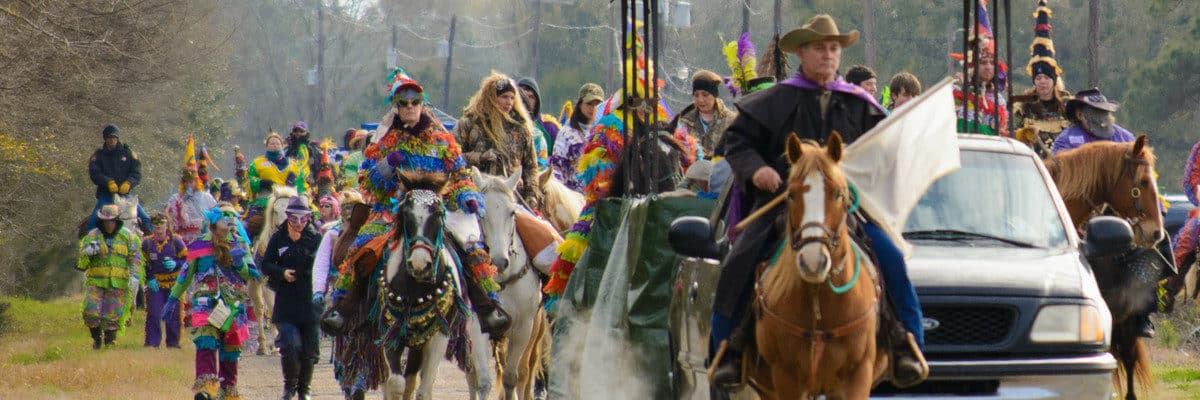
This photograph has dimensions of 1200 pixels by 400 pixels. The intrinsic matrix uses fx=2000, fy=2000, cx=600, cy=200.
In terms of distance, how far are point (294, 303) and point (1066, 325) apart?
8052 millimetres

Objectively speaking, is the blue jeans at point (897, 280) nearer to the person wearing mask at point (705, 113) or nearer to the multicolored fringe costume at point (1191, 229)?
the person wearing mask at point (705, 113)

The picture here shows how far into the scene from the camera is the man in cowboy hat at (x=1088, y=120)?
1423cm

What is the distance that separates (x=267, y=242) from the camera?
1933 cm

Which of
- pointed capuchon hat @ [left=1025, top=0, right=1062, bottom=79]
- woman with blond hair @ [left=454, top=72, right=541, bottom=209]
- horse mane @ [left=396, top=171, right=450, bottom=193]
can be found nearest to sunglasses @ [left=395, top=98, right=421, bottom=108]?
horse mane @ [left=396, top=171, right=450, bottom=193]

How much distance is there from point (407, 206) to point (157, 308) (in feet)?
46.6

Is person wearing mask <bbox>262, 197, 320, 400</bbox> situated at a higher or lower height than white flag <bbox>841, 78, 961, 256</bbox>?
lower

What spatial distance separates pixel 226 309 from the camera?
16062mm

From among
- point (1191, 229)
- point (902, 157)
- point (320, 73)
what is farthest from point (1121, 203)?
point (320, 73)

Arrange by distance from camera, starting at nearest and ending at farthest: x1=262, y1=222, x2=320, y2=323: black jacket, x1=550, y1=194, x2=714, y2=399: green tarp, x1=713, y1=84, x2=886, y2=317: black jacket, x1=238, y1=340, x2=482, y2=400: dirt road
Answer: x1=713, y1=84, x2=886, y2=317: black jacket < x1=550, y1=194, x2=714, y2=399: green tarp < x1=262, y1=222, x2=320, y2=323: black jacket < x1=238, y1=340, x2=482, y2=400: dirt road

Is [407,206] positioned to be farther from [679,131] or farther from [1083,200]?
[1083,200]

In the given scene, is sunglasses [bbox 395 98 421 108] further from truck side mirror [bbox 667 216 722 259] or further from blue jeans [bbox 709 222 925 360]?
blue jeans [bbox 709 222 925 360]

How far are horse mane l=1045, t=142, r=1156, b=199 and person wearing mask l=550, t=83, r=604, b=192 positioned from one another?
235 inches

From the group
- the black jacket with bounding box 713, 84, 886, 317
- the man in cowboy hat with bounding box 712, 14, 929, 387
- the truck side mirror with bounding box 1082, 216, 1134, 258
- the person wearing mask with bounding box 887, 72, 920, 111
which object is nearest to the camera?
the man in cowboy hat with bounding box 712, 14, 929, 387

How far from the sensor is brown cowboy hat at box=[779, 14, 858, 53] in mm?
8828
